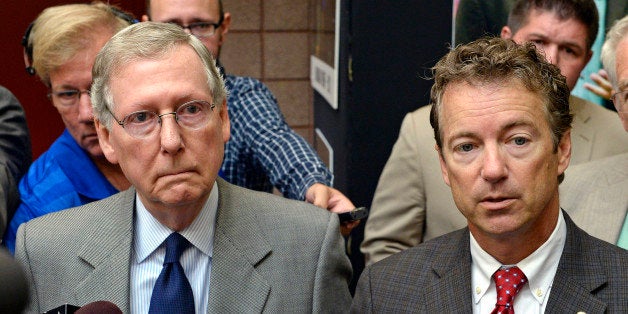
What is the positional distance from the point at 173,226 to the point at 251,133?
1022mm

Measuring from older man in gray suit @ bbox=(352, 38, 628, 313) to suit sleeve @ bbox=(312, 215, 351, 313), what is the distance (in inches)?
7.0

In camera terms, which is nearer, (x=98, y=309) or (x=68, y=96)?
(x=98, y=309)

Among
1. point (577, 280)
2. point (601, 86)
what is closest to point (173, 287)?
point (577, 280)

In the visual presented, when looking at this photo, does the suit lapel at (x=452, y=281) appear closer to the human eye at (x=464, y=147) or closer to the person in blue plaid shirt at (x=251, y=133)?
the human eye at (x=464, y=147)

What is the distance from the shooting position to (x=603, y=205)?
2654mm

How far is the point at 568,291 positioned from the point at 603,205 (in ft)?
2.23

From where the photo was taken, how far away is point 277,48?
606 cm

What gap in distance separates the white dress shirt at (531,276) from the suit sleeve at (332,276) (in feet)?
1.19

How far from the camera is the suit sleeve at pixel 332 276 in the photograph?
2.29m

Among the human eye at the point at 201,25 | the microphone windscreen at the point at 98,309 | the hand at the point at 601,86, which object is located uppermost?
the human eye at the point at 201,25

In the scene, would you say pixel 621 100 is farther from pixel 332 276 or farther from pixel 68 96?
pixel 68 96

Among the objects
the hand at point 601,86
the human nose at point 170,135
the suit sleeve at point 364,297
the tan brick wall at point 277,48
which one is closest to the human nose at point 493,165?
the suit sleeve at point 364,297


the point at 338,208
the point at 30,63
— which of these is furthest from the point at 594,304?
the point at 30,63

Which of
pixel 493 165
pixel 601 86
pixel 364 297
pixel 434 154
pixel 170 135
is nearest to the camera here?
pixel 493 165
